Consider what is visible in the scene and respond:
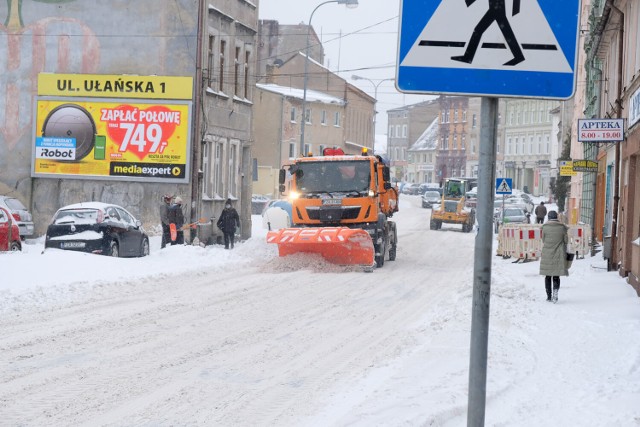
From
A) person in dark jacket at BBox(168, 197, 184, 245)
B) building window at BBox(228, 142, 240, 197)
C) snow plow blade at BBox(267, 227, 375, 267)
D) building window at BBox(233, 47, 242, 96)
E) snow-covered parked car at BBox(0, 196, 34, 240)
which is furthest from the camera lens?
building window at BBox(228, 142, 240, 197)

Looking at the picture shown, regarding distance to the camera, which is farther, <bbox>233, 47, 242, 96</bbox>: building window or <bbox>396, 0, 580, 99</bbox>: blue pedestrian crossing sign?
<bbox>233, 47, 242, 96</bbox>: building window

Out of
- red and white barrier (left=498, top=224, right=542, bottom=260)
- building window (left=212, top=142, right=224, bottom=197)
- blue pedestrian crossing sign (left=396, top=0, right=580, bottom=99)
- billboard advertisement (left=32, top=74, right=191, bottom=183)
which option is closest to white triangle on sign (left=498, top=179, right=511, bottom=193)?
red and white barrier (left=498, top=224, right=542, bottom=260)

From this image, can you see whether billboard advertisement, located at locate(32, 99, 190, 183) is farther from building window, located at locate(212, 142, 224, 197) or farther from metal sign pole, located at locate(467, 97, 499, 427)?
metal sign pole, located at locate(467, 97, 499, 427)

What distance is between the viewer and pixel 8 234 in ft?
82.3

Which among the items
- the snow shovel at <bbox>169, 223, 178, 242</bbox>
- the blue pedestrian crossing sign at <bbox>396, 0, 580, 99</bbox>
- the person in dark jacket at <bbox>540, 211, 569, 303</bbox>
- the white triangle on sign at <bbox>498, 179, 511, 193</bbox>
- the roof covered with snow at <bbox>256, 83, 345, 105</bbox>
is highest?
the roof covered with snow at <bbox>256, 83, 345, 105</bbox>

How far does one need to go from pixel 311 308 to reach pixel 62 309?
3790mm

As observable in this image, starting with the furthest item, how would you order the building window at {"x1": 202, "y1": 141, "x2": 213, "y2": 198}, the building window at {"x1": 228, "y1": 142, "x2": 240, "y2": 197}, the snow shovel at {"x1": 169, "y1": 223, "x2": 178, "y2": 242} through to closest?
the building window at {"x1": 228, "y1": 142, "x2": 240, "y2": 197} < the building window at {"x1": 202, "y1": 141, "x2": 213, "y2": 198} < the snow shovel at {"x1": 169, "y1": 223, "x2": 178, "y2": 242}

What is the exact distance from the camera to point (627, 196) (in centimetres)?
2238

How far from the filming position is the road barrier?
30.0 metres

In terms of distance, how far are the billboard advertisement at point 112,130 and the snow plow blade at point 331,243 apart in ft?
32.9

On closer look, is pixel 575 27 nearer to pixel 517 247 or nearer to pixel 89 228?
pixel 89 228

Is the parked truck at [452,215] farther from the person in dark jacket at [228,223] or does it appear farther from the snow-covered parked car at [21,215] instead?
the snow-covered parked car at [21,215]

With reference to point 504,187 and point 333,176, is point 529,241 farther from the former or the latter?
point 504,187

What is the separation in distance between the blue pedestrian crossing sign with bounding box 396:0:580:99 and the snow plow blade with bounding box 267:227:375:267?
19.3 meters
